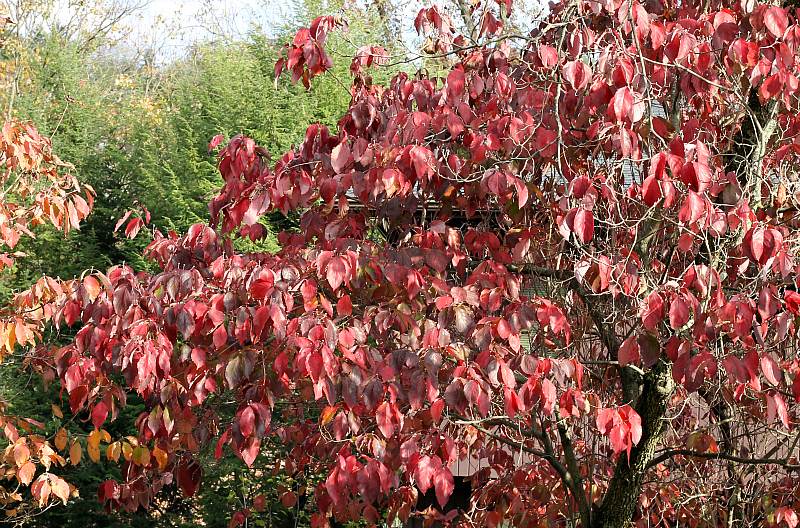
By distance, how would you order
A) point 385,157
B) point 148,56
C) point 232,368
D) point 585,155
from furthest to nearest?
point 148,56 < point 585,155 < point 385,157 < point 232,368

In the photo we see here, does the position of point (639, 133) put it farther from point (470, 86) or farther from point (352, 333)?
point (352, 333)

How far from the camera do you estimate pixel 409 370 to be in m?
2.28

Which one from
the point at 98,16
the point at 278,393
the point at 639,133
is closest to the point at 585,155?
the point at 639,133

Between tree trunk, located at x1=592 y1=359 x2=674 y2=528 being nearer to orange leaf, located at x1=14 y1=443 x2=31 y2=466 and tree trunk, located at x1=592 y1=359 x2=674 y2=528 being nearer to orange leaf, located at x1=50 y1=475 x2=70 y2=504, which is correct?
orange leaf, located at x1=50 y1=475 x2=70 y2=504

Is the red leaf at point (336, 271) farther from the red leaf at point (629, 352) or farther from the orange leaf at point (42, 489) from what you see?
the orange leaf at point (42, 489)

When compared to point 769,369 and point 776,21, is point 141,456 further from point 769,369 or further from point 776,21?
point 776,21

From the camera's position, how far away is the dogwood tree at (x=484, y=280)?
2184 millimetres

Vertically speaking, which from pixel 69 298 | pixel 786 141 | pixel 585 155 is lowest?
→ pixel 786 141

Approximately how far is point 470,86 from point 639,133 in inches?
26.0

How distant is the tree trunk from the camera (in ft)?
9.78

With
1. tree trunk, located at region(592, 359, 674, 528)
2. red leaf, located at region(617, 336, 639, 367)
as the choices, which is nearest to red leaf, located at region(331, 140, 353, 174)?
red leaf, located at region(617, 336, 639, 367)

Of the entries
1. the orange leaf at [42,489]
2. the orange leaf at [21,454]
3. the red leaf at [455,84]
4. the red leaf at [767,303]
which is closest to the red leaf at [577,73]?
the red leaf at [455,84]

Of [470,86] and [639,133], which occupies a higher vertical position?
[470,86]

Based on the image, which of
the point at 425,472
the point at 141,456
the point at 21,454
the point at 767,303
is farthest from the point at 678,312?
the point at 21,454
